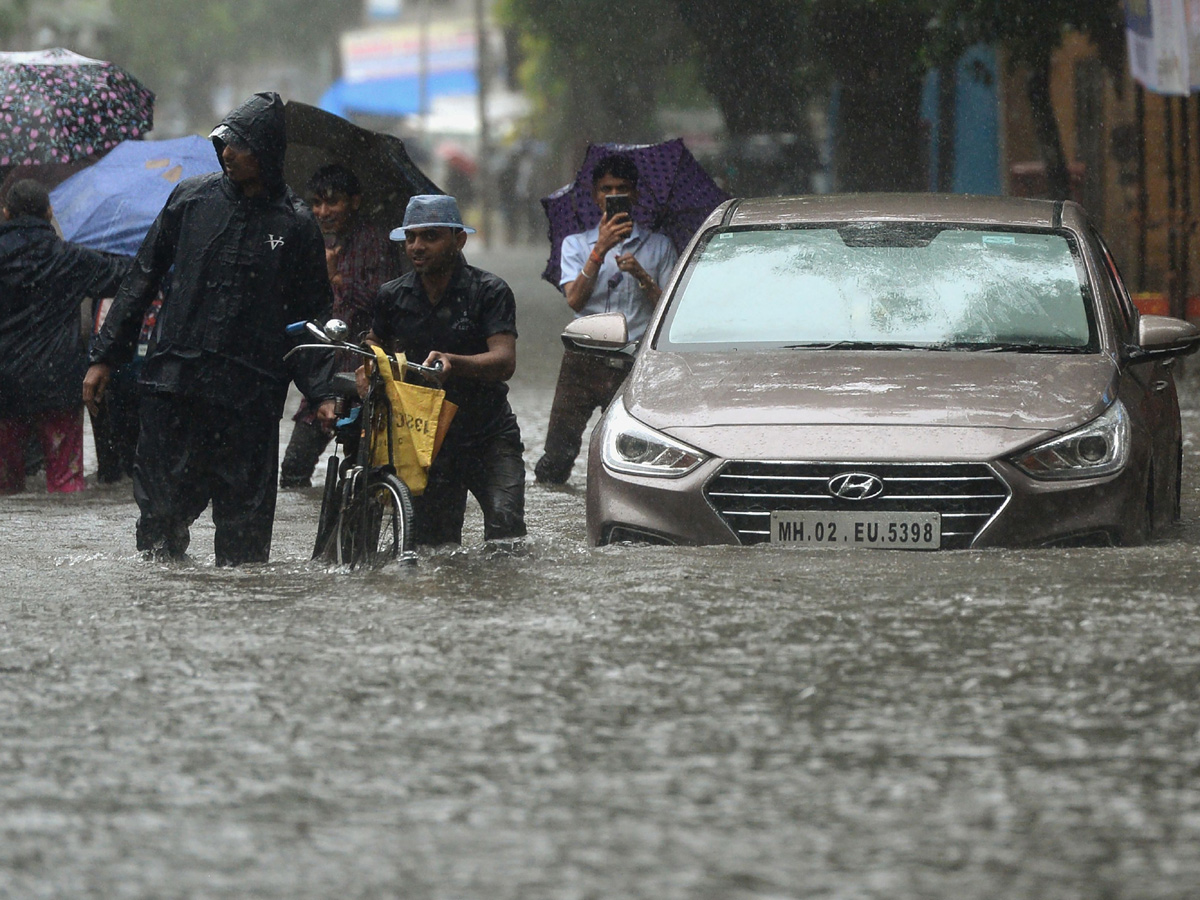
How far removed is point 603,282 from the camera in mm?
11648

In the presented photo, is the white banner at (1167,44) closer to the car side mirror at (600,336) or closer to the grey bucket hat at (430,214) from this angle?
the car side mirror at (600,336)

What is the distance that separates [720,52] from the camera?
26.3 m

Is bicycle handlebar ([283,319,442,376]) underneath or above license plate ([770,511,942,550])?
above

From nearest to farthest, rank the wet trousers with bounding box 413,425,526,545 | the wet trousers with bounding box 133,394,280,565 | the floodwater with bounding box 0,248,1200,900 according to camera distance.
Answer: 1. the floodwater with bounding box 0,248,1200,900
2. the wet trousers with bounding box 133,394,280,565
3. the wet trousers with bounding box 413,425,526,545

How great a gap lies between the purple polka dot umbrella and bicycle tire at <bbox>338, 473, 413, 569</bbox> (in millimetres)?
6116

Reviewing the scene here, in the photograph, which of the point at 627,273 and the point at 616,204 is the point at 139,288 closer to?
the point at 616,204

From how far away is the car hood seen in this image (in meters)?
7.39

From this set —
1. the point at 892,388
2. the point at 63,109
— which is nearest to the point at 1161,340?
the point at 892,388

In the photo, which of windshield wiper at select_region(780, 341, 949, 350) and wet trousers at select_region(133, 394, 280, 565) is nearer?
wet trousers at select_region(133, 394, 280, 565)

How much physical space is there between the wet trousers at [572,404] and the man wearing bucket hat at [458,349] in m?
3.15

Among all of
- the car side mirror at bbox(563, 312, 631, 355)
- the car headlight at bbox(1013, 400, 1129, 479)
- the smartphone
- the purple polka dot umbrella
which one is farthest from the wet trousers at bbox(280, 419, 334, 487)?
the car headlight at bbox(1013, 400, 1129, 479)

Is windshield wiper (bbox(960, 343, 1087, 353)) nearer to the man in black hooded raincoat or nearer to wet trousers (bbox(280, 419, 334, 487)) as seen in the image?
the man in black hooded raincoat

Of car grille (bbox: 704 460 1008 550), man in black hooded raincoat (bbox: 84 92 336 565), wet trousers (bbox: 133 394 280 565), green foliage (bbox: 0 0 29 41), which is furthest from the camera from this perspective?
green foliage (bbox: 0 0 29 41)

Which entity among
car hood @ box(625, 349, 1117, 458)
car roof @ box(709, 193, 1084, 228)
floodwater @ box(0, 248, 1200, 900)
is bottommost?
floodwater @ box(0, 248, 1200, 900)
